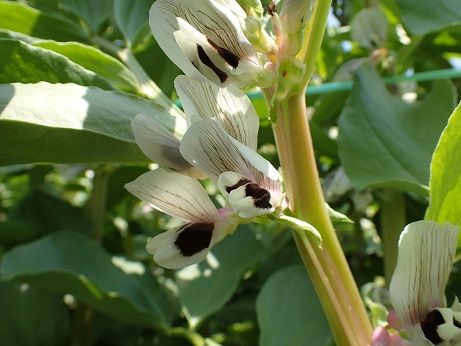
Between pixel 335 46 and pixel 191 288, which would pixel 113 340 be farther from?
pixel 335 46

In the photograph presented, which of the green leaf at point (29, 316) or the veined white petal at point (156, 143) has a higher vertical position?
the veined white petal at point (156, 143)

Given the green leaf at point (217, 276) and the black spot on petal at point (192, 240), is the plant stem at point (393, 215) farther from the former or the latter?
the black spot on petal at point (192, 240)

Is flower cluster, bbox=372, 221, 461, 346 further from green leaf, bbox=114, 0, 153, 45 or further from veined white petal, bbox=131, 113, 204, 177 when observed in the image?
green leaf, bbox=114, 0, 153, 45

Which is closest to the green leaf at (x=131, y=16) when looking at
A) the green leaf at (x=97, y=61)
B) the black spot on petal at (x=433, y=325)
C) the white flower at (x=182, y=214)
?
the green leaf at (x=97, y=61)

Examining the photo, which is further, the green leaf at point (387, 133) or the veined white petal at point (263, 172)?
the green leaf at point (387, 133)

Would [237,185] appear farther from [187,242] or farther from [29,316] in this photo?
[29,316]

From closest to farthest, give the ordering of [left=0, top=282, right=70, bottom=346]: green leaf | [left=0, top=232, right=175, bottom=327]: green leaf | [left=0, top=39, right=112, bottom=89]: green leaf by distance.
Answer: [left=0, top=39, right=112, bottom=89]: green leaf, [left=0, top=232, right=175, bottom=327]: green leaf, [left=0, top=282, right=70, bottom=346]: green leaf

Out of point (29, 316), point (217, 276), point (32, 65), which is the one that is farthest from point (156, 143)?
point (29, 316)

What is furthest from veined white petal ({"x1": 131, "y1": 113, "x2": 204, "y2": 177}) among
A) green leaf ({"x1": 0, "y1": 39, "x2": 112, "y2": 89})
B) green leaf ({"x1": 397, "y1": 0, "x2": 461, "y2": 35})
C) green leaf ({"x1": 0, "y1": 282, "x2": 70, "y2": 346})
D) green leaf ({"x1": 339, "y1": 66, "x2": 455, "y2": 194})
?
green leaf ({"x1": 0, "y1": 282, "x2": 70, "y2": 346})
